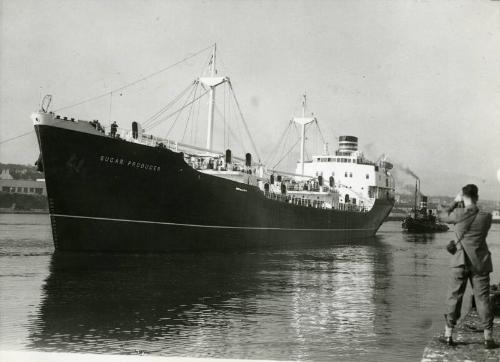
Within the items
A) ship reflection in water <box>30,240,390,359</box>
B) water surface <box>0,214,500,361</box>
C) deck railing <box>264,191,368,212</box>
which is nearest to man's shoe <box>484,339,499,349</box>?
water surface <box>0,214,500,361</box>

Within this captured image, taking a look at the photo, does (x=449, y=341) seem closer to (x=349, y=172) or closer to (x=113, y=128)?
(x=113, y=128)

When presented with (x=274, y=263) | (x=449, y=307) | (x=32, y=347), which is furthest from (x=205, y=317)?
(x=274, y=263)

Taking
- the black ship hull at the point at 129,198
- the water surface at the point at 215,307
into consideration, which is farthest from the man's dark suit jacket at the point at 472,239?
the black ship hull at the point at 129,198

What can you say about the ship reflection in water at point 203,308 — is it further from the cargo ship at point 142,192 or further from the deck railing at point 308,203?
the deck railing at point 308,203

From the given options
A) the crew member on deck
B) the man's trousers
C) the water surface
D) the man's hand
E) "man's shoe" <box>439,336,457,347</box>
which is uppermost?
the crew member on deck

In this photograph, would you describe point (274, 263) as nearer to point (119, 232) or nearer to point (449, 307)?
point (119, 232)

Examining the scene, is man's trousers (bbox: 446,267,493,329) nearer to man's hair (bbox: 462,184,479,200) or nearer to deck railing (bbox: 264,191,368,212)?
man's hair (bbox: 462,184,479,200)
